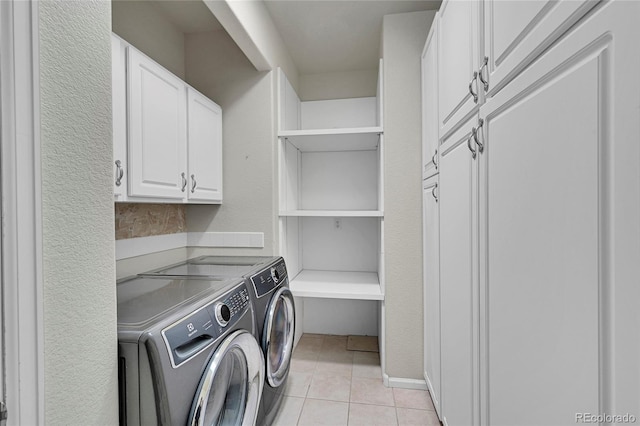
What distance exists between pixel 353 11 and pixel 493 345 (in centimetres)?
213

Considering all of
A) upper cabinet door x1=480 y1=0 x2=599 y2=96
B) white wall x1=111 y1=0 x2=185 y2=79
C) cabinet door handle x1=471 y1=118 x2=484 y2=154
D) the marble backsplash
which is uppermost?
white wall x1=111 y1=0 x2=185 y2=79

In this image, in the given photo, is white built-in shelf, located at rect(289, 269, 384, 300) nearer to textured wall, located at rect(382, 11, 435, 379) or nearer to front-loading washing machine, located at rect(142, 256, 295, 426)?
textured wall, located at rect(382, 11, 435, 379)

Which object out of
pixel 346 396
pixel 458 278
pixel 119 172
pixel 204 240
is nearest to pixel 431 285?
pixel 458 278

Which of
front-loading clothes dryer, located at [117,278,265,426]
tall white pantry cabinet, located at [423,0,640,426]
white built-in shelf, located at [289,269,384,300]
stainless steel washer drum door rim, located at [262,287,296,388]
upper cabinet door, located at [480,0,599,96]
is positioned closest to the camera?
tall white pantry cabinet, located at [423,0,640,426]

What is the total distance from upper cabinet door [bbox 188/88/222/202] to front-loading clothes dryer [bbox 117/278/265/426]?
26.4 inches

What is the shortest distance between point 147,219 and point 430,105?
6.13 ft

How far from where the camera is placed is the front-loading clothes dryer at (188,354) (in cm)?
80

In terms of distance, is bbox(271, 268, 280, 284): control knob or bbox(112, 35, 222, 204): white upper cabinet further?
bbox(271, 268, 280, 284): control knob

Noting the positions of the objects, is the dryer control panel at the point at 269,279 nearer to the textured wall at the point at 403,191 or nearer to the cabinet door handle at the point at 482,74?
the textured wall at the point at 403,191

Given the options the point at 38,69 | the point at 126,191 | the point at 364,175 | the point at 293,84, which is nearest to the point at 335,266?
the point at 364,175

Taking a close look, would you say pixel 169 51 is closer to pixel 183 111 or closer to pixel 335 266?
pixel 183 111

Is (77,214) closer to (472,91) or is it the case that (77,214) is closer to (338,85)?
(472,91)

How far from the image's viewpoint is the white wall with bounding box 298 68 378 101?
284 cm

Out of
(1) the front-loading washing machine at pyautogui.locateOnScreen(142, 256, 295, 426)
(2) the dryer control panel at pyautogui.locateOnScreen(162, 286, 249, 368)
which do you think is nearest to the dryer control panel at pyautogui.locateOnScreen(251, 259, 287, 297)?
(1) the front-loading washing machine at pyautogui.locateOnScreen(142, 256, 295, 426)
